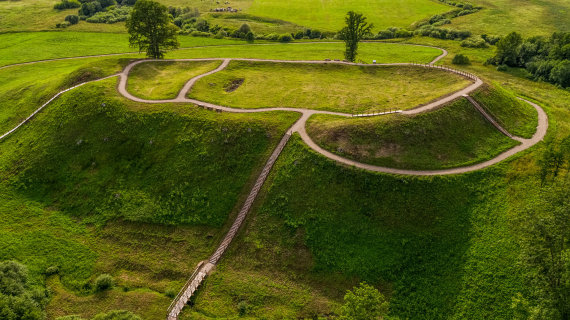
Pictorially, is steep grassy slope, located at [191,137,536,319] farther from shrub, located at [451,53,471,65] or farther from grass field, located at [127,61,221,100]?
shrub, located at [451,53,471,65]

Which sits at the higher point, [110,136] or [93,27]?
[93,27]

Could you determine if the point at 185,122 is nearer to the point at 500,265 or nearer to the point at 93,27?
the point at 500,265

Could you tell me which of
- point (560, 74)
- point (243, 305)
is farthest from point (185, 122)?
point (560, 74)

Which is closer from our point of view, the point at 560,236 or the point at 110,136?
the point at 560,236

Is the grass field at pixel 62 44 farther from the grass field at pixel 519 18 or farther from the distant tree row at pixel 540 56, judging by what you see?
the grass field at pixel 519 18

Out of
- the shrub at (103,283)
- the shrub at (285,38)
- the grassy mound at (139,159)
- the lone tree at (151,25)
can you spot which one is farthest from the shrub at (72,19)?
the shrub at (103,283)

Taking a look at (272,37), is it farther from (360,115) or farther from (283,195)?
(283,195)
